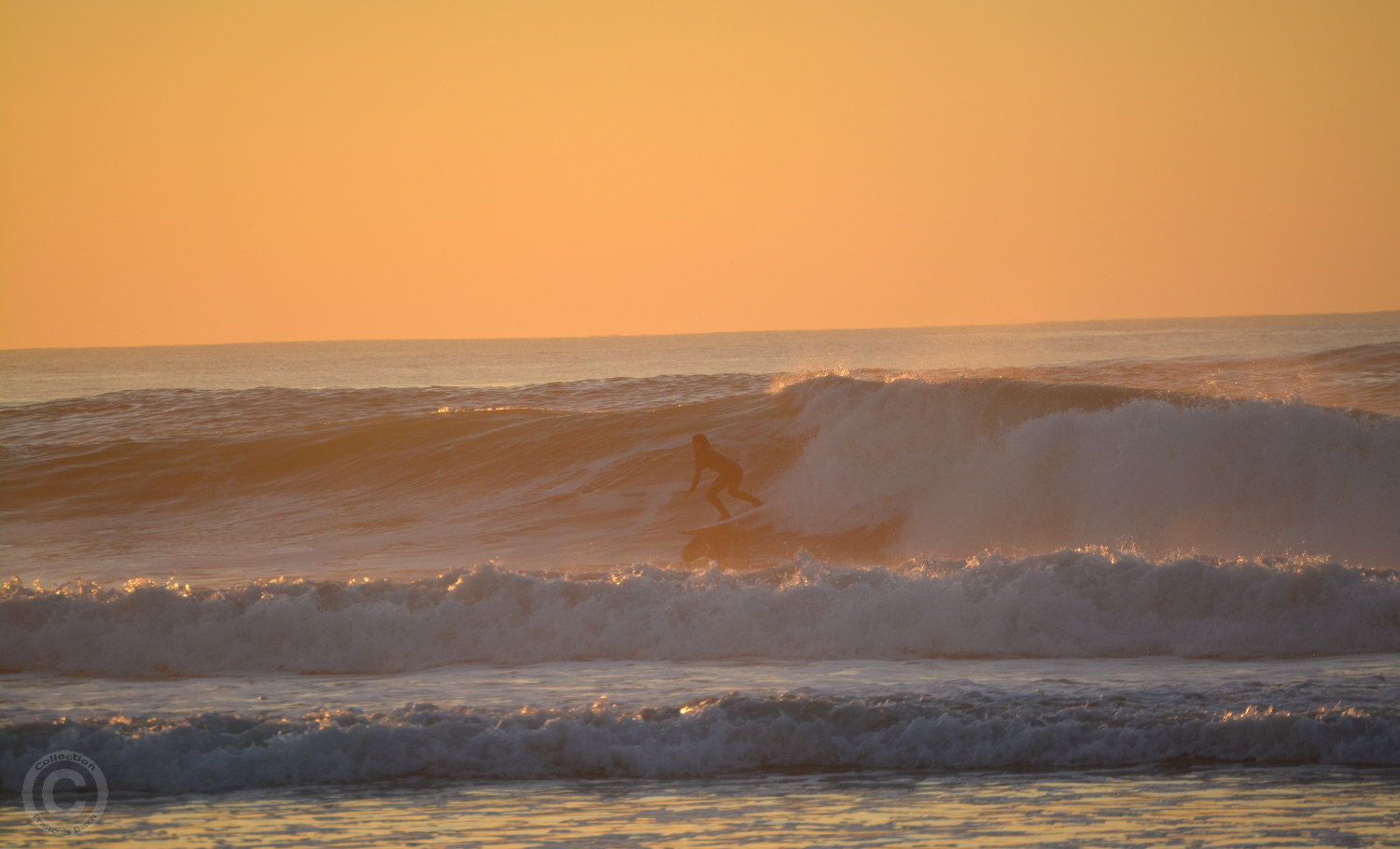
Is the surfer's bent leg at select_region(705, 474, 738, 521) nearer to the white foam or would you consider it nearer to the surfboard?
the surfboard

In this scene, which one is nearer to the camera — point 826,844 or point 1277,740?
point 826,844

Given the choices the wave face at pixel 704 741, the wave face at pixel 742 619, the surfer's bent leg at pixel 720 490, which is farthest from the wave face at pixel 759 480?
the wave face at pixel 704 741

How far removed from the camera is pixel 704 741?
733cm

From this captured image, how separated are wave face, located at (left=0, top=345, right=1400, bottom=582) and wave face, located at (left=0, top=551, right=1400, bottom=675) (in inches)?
113

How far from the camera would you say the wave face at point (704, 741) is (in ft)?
23.3

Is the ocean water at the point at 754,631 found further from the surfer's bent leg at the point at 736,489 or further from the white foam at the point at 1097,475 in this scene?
the surfer's bent leg at the point at 736,489

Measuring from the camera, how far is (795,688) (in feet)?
27.5

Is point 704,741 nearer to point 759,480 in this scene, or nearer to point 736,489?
point 736,489

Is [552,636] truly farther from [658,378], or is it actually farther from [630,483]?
[658,378]

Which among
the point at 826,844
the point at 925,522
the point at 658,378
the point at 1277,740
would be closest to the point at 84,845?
the point at 826,844

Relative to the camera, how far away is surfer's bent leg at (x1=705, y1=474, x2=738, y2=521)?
603 inches

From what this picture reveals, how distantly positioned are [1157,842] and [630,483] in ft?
40.9

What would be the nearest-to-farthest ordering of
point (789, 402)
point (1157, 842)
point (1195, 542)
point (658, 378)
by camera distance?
point (1157, 842) < point (1195, 542) < point (789, 402) < point (658, 378)

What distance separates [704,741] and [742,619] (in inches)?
110
